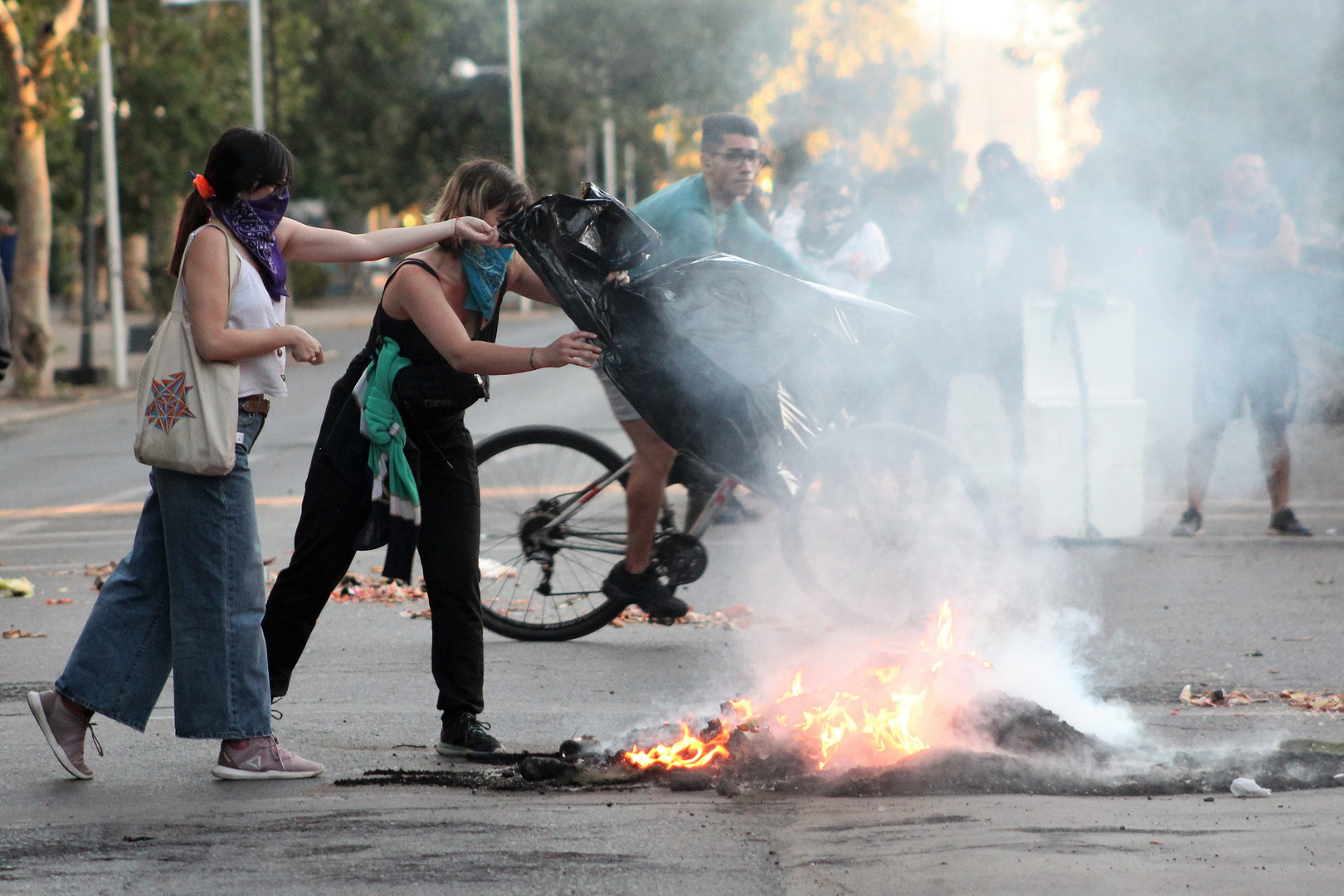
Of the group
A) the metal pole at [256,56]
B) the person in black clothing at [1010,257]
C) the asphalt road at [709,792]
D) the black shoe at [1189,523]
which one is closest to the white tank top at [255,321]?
the asphalt road at [709,792]

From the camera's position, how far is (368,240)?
4.18m

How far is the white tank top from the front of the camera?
384 centimetres

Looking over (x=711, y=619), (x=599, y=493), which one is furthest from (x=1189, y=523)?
(x=599, y=493)

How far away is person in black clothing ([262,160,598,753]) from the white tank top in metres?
0.38

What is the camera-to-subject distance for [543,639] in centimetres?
589

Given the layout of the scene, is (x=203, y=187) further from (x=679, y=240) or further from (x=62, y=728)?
(x=679, y=240)

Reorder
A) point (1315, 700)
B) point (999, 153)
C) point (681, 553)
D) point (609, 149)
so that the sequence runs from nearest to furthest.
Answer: point (1315, 700), point (681, 553), point (999, 153), point (609, 149)

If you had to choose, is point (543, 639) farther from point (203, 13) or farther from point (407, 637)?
point (203, 13)

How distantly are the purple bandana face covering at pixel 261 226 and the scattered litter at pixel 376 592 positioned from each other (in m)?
3.04

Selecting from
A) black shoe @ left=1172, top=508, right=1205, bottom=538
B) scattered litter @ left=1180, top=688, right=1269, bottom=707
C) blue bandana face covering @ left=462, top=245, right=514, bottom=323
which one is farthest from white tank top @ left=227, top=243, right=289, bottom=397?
black shoe @ left=1172, top=508, right=1205, bottom=538

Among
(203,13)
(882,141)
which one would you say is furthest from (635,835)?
(203,13)

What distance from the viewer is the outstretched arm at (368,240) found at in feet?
13.4

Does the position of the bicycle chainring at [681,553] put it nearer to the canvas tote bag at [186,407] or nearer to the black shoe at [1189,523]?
the canvas tote bag at [186,407]

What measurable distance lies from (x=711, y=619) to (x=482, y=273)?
2459 mm
